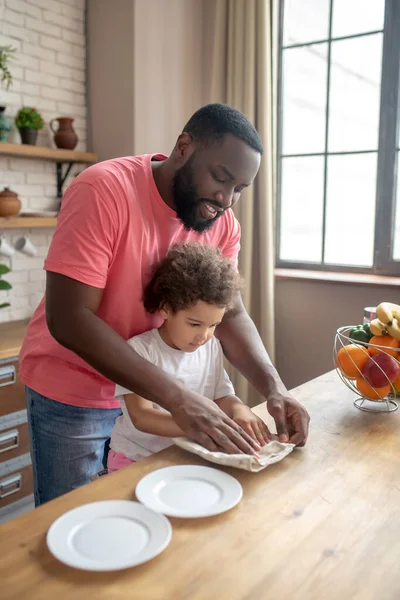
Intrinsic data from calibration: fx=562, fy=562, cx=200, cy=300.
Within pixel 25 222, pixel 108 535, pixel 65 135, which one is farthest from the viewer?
pixel 65 135

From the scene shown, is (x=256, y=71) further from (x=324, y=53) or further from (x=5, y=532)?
(x=5, y=532)

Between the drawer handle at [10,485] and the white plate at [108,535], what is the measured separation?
5.70 feet

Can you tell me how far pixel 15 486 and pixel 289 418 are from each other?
1684mm

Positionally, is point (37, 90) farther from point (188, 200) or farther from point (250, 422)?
point (250, 422)

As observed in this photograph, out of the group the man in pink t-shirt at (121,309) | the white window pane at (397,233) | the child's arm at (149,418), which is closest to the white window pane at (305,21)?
the white window pane at (397,233)

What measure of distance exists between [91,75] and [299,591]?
9.99 feet

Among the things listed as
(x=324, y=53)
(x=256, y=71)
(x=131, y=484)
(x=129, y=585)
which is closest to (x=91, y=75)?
(x=256, y=71)

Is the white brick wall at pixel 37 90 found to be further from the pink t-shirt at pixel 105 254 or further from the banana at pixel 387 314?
the banana at pixel 387 314

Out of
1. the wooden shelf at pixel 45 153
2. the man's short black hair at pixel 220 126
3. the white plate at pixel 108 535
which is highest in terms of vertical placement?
the wooden shelf at pixel 45 153

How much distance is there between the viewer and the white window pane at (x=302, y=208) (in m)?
3.22

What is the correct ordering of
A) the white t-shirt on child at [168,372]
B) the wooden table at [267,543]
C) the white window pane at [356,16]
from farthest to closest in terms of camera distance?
the white window pane at [356,16] → the white t-shirt on child at [168,372] → the wooden table at [267,543]

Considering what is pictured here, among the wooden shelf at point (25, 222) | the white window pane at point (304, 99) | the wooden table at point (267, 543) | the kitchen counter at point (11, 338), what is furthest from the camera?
the white window pane at point (304, 99)

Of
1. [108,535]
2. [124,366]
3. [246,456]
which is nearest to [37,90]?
[124,366]

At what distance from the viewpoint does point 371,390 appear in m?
1.40
